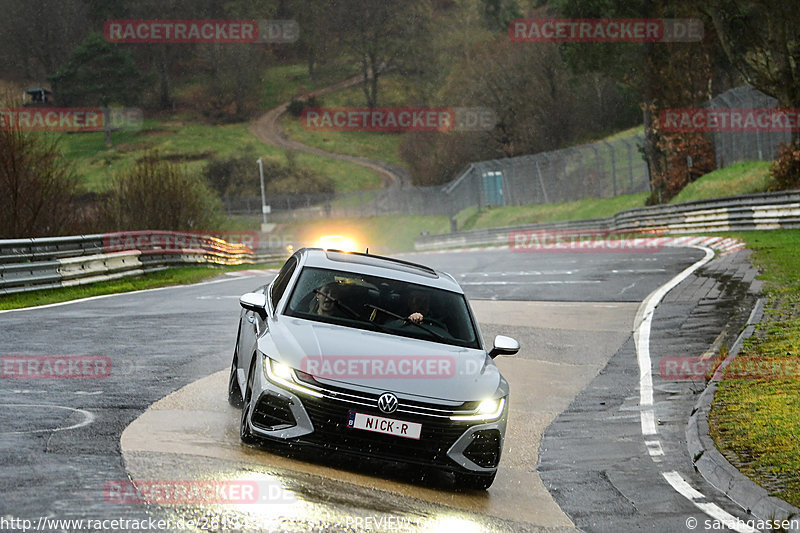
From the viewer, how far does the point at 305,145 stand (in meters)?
138

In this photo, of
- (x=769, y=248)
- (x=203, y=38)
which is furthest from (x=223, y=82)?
(x=769, y=248)

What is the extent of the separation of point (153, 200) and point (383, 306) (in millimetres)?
36792

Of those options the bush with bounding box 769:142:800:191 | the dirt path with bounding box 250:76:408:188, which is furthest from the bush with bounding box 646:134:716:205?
the dirt path with bounding box 250:76:408:188

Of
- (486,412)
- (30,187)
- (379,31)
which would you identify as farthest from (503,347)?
(379,31)

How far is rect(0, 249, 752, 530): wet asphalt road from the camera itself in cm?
661

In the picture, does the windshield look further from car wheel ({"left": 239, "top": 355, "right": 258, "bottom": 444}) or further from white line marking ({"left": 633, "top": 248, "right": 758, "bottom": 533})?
white line marking ({"left": 633, "top": 248, "right": 758, "bottom": 533})

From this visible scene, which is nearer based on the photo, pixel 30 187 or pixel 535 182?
pixel 30 187

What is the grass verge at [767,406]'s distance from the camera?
8.30 metres

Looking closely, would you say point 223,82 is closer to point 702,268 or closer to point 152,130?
point 152,130

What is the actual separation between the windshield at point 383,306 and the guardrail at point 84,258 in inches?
528

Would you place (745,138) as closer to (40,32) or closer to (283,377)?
(283,377)

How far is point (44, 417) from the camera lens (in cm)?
893

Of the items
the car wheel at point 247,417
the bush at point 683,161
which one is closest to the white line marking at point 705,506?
the car wheel at point 247,417

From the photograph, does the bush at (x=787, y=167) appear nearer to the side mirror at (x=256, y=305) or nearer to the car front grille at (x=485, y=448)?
the side mirror at (x=256, y=305)
